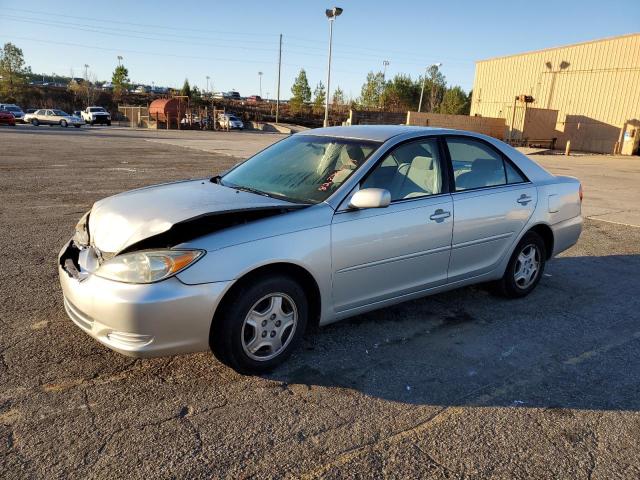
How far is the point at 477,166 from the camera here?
457cm

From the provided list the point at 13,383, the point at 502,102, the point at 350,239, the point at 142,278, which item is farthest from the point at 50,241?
the point at 502,102

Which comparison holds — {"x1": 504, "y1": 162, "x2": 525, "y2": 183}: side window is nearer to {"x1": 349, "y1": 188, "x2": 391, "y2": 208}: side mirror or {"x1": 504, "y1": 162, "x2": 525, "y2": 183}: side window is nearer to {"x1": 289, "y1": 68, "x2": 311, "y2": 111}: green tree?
{"x1": 349, "y1": 188, "x2": 391, "y2": 208}: side mirror

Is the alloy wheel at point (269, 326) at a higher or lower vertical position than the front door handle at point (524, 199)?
lower

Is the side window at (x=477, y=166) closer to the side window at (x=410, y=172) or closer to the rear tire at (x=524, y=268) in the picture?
the side window at (x=410, y=172)

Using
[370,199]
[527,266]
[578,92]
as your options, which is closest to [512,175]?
[527,266]

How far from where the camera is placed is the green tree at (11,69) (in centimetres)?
7019

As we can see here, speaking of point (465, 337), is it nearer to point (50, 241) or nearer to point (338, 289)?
point (338, 289)

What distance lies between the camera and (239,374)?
3264 mm

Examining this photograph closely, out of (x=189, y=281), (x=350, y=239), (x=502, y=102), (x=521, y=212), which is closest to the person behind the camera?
(x=189, y=281)

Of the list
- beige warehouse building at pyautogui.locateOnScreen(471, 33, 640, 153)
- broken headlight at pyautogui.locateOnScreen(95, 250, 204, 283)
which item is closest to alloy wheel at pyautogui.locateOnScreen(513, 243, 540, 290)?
broken headlight at pyautogui.locateOnScreen(95, 250, 204, 283)

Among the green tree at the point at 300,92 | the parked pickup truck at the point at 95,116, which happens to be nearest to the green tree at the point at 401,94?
the green tree at the point at 300,92

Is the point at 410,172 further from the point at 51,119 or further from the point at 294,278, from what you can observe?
the point at 51,119

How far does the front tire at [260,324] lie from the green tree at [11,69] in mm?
81565

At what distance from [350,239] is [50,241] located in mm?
4420
